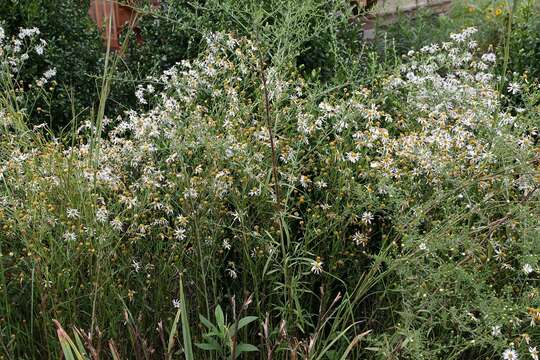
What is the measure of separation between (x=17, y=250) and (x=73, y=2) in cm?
224

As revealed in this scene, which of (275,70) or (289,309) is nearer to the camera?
(289,309)

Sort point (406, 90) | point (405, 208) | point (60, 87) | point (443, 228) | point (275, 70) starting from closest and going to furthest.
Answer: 1. point (443, 228)
2. point (405, 208)
3. point (275, 70)
4. point (406, 90)
5. point (60, 87)

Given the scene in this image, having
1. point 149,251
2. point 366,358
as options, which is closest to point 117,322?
point 149,251

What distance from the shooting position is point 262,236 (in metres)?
2.72

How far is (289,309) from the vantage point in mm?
2602

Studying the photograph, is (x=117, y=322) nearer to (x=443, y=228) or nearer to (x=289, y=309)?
(x=289, y=309)

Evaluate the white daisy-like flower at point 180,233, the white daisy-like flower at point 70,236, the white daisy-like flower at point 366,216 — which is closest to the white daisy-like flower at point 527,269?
the white daisy-like flower at point 366,216

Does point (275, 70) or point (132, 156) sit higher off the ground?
point (275, 70)

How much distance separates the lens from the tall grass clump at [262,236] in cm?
251

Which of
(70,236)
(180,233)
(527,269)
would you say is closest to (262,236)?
(180,233)

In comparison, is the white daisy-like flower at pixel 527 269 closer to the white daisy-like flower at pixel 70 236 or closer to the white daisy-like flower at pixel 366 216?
the white daisy-like flower at pixel 366 216

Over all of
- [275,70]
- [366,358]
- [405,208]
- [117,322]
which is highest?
[275,70]

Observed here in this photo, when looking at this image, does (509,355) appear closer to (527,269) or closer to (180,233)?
(527,269)

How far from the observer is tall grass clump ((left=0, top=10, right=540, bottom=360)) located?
2514 millimetres
